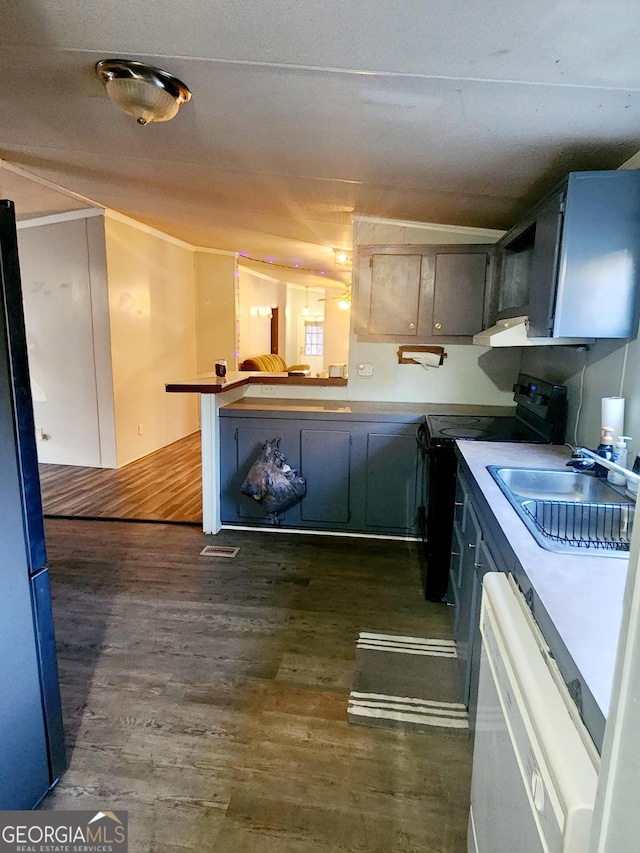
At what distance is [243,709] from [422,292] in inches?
110

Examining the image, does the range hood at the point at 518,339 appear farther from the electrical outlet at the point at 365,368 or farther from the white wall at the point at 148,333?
the white wall at the point at 148,333

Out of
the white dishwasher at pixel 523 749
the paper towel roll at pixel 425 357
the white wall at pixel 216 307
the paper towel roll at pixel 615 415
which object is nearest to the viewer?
the white dishwasher at pixel 523 749

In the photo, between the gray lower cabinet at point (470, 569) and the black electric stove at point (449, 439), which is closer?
the gray lower cabinet at point (470, 569)

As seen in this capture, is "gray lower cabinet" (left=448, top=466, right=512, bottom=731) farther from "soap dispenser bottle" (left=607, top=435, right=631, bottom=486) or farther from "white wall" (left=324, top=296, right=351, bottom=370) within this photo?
"white wall" (left=324, top=296, right=351, bottom=370)

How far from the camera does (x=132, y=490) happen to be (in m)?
4.42

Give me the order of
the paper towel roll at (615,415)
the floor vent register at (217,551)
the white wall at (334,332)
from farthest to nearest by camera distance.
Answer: the white wall at (334,332), the floor vent register at (217,551), the paper towel roll at (615,415)

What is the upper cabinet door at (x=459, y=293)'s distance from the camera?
11.0 ft

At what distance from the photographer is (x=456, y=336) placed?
136 inches

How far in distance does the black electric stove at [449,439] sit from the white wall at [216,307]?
4.21m

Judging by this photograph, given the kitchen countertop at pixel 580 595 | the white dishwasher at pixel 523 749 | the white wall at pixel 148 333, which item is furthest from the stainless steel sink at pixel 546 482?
the white wall at pixel 148 333

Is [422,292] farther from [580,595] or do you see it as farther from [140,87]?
[580,595]

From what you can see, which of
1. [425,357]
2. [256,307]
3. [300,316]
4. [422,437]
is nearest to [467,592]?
[422,437]

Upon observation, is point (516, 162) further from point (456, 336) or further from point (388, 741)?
point (388, 741)

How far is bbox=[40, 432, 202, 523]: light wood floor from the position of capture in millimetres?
3907
